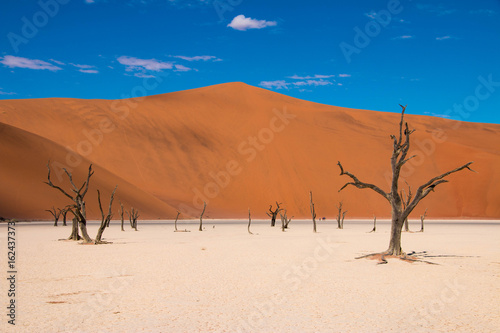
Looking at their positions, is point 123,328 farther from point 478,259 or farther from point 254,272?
point 478,259

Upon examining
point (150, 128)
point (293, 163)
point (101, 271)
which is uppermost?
point (150, 128)

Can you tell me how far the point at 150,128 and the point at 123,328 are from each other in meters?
75.1

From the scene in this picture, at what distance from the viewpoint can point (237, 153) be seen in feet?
254

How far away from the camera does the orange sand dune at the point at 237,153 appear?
66.3m

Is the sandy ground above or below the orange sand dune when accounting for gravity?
below

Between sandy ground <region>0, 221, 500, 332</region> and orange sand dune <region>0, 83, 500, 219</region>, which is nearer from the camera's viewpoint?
sandy ground <region>0, 221, 500, 332</region>

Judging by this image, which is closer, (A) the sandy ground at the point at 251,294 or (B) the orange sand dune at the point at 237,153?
(A) the sandy ground at the point at 251,294

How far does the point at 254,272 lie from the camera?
1228cm

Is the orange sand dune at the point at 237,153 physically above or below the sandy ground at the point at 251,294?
above

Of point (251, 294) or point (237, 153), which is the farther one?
point (237, 153)

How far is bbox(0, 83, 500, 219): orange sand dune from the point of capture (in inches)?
2611

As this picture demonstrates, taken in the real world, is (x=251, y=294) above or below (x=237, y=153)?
below

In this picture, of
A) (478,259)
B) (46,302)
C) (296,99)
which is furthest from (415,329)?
(296,99)

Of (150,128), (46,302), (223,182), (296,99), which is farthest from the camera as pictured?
(296,99)
